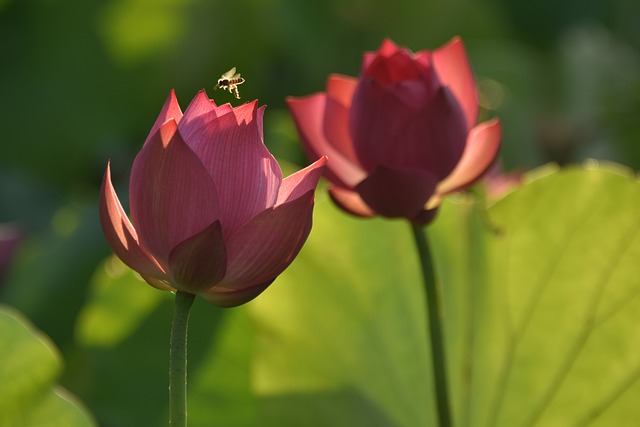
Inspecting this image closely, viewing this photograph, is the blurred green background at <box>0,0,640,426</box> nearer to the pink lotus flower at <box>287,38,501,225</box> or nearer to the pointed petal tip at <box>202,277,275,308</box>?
the pink lotus flower at <box>287,38,501,225</box>

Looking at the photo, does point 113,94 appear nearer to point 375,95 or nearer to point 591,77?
Result: point 591,77

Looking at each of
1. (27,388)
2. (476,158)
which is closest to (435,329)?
(476,158)

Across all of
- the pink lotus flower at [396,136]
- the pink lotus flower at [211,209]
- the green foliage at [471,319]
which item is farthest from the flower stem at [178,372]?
the green foliage at [471,319]

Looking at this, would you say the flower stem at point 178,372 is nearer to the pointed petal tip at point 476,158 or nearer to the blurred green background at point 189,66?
the pointed petal tip at point 476,158

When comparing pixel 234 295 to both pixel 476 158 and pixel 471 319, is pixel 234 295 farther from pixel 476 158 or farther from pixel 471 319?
pixel 471 319

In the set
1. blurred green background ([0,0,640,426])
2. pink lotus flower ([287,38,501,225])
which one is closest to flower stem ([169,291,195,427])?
pink lotus flower ([287,38,501,225])

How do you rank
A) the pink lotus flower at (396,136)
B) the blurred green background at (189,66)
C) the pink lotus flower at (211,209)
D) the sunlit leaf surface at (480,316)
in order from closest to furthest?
the pink lotus flower at (211,209), the pink lotus flower at (396,136), the sunlit leaf surface at (480,316), the blurred green background at (189,66)
